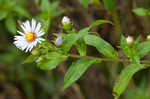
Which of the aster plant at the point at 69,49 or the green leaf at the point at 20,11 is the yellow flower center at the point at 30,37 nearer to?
the aster plant at the point at 69,49

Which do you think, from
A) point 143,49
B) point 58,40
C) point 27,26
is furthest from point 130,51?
point 27,26

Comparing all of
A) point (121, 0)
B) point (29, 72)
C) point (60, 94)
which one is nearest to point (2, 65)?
point (29, 72)

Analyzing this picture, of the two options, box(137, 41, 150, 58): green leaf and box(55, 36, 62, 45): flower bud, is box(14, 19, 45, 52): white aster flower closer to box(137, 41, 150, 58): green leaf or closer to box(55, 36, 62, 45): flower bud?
box(55, 36, 62, 45): flower bud

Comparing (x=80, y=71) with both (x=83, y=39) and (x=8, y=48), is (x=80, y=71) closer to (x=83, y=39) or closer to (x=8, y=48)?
(x=83, y=39)

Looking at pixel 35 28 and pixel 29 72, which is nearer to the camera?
pixel 35 28

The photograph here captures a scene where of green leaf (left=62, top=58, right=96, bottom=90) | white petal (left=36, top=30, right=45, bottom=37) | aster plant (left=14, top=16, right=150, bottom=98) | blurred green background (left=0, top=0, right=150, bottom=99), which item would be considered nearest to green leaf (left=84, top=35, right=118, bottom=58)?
aster plant (left=14, top=16, right=150, bottom=98)

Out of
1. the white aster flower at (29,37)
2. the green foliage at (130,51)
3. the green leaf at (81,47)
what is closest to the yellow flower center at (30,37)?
the white aster flower at (29,37)

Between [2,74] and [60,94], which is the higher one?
[2,74]

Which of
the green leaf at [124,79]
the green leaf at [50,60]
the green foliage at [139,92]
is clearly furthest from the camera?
the green foliage at [139,92]
